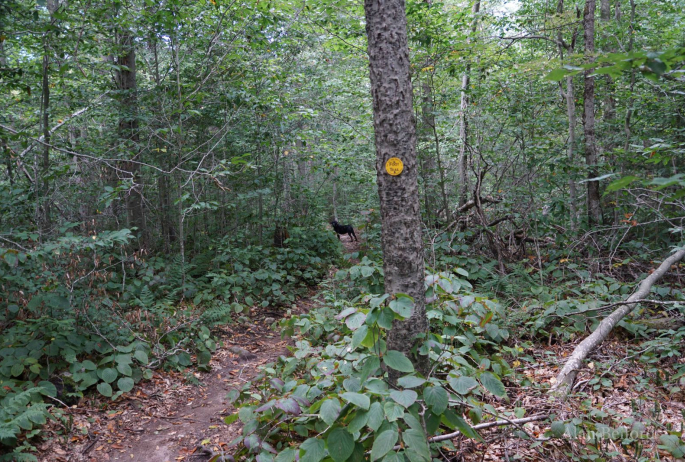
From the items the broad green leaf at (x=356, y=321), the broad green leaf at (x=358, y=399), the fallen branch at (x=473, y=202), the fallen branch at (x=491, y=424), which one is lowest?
the fallen branch at (x=491, y=424)

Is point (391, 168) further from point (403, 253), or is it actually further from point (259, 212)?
point (259, 212)

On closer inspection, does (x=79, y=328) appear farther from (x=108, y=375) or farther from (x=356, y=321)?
(x=356, y=321)

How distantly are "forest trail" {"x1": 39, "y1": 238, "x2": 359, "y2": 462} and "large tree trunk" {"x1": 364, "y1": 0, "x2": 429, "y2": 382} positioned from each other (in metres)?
2.34

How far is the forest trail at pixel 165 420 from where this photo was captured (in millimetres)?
3785

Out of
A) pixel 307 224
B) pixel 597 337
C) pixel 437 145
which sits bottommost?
pixel 597 337

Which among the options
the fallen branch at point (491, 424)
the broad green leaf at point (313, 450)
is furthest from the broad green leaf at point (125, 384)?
the fallen branch at point (491, 424)

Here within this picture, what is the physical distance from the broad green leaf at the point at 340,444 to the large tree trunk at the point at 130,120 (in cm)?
647

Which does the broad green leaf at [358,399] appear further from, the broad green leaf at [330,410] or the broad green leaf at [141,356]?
the broad green leaf at [141,356]

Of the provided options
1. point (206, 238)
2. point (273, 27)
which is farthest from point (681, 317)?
point (206, 238)

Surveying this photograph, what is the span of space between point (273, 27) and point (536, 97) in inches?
217

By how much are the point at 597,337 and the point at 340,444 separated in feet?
11.3

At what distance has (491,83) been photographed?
30.2 ft

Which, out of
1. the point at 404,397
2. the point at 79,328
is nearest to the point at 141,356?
the point at 79,328

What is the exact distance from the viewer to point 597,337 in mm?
4285
